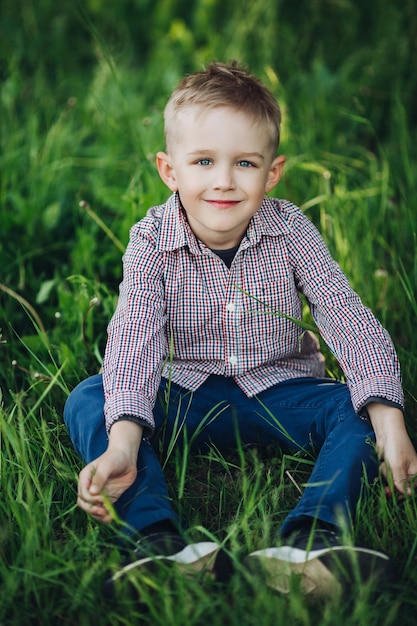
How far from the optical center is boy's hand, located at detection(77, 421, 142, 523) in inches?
67.0

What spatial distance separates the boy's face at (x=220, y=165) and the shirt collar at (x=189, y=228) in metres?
0.04

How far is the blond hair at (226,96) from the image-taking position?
78.7 inches

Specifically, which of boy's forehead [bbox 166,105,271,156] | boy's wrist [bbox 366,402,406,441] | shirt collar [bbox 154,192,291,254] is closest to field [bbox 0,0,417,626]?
boy's wrist [bbox 366,402,406,441]

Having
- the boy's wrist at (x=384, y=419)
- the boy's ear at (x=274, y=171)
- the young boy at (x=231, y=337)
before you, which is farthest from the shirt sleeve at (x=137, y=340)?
the boy's wrist at (x=384, y=419)

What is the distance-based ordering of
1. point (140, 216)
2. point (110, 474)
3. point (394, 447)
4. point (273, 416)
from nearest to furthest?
1. point (110, 474)
2. point (394, 447)
3. point (273, 416)
4. point (140, 216)

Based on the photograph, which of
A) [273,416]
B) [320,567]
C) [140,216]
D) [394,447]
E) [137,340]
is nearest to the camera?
[320,567]

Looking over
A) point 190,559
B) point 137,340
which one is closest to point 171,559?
point 190,559

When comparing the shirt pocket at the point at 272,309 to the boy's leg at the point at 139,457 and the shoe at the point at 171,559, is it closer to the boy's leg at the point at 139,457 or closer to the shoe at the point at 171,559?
the boy's leg at the point at 139,457

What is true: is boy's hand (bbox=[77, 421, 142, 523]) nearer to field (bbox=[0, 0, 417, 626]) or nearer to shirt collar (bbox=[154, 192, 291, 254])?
field (bbox=[0, 0, 417, 626])

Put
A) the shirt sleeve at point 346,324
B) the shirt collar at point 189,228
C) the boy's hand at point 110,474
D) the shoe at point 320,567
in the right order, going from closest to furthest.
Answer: the shoe at point 320,567 < the boy's hand at point 110,474 < the shirt sleeve at point 346,324 < the shirt collar at point 189,228

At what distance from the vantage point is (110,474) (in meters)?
1.73

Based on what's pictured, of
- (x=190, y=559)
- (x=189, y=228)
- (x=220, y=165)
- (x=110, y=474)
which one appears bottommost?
(x=190, y=559)

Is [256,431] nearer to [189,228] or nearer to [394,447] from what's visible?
[394,447]

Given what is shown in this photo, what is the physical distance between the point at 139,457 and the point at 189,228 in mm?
613
